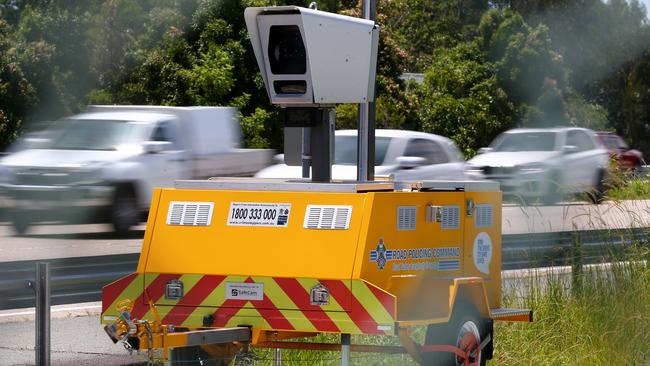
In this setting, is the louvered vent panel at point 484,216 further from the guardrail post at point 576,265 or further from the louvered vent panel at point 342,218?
the guardrail post at point 576,265

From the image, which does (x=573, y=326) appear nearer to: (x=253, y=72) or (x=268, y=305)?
(x=268, y=305)

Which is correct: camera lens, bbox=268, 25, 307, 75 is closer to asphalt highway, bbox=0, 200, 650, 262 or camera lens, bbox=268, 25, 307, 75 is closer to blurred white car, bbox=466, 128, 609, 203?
asphalt highway, bbox=0, 200, 650, 262

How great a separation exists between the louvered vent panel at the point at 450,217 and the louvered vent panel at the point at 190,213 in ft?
4.44

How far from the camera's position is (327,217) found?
654 cm

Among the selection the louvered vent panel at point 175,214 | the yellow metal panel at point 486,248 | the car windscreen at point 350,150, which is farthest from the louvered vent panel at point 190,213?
the car windscreen at point 350,150

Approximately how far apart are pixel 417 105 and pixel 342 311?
29.5 metres

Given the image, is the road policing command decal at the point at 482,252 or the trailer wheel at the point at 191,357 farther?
the road policing command decal at the point at 482,252

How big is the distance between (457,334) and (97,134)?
11.4 metres

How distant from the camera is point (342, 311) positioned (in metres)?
6.41

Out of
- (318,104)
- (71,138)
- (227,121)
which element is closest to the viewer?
(318,104)

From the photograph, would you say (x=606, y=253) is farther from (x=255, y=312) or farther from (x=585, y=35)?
(x=585, y=35)

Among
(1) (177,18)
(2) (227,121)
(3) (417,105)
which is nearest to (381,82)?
(3) (417,105)

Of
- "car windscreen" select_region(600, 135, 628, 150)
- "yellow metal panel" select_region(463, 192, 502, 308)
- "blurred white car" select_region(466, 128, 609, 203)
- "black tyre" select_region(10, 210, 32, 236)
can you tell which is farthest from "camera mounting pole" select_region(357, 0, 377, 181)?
"car windscreen" select_region(600, 135, 628, 150)

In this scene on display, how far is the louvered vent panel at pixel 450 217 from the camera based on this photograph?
23.4 ft
